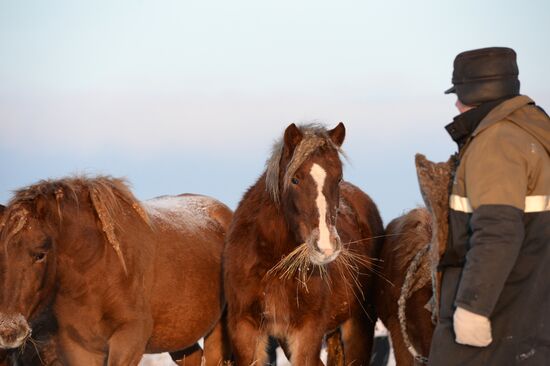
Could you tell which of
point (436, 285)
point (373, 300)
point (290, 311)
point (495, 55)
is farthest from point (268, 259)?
point (495, 55)

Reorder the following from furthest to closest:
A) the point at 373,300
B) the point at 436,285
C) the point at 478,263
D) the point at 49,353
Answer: the point at 373,300, the point at 49,353, the point at 436,285, the point at 478,263

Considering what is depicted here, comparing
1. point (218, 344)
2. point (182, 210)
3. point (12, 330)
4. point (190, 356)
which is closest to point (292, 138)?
point (182, 210)

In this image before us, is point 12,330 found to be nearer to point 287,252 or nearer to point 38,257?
point 38,257

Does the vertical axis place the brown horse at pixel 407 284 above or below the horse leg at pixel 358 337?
above

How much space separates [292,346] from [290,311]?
0.31 metres

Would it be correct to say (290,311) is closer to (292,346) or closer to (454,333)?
(292,346)

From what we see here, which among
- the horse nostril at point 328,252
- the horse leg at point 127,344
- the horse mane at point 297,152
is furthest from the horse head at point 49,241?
the horse nostril at point 328,252

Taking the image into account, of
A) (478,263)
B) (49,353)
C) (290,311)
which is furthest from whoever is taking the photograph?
(49,353)

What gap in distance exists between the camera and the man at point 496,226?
3572 millimetres

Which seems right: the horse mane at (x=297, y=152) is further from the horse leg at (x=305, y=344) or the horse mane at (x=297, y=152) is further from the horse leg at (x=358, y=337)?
the horse leg at (x=358, y=337)

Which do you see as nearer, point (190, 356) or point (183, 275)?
point (183, 275)

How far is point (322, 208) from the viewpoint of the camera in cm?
623

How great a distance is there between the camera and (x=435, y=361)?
3.95 metres

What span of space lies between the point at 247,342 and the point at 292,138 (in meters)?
1.76
